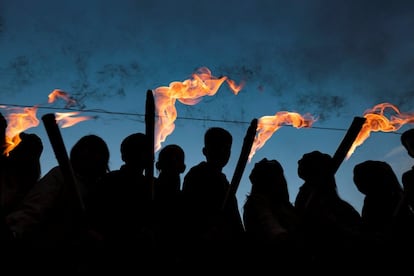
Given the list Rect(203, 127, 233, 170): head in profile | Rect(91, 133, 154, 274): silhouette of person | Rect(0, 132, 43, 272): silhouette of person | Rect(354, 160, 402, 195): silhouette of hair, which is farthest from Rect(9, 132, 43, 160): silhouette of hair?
Rect(354, 160, 402, 195): silhouette of hair

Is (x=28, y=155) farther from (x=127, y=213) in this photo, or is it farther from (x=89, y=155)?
(x=127, y=213)

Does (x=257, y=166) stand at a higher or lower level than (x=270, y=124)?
lower

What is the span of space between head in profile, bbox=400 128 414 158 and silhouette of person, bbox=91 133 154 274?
365cm

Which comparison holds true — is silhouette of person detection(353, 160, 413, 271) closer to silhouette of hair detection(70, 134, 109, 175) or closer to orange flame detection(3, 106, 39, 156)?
silhouette of hair detection(70, 134, 109, 175)

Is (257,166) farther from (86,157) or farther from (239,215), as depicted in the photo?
(86,157)

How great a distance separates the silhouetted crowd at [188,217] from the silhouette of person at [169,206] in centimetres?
1

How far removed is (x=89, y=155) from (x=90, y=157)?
1.2 inches

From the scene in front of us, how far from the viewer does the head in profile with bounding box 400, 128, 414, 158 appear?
16.3 ft

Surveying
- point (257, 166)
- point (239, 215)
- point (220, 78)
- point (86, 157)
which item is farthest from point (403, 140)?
point (86, 157)

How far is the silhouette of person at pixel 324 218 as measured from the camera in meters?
3.53

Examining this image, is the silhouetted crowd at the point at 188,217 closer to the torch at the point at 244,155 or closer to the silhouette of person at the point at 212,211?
the silhouette of person at the point at 212,211

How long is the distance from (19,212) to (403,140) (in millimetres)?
4996

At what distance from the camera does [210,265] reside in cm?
345

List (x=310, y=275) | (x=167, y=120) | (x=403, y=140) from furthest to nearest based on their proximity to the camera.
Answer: (x=167, y=120) → (x=403, y=140) → (x=310, y=275)
